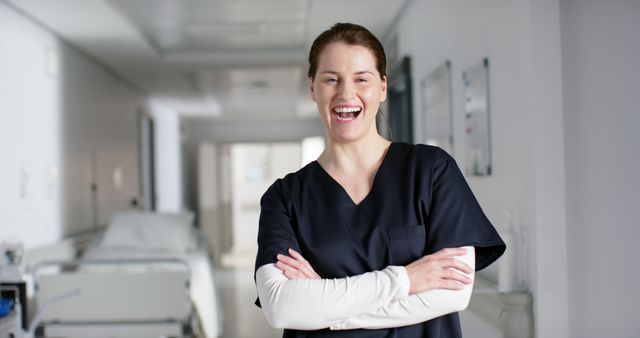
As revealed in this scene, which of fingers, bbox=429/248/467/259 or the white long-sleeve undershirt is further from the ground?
fingers, bbox=429/248/467/259

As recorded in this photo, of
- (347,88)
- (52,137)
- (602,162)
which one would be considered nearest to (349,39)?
(347,88)

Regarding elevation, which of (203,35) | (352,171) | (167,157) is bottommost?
(352,171)

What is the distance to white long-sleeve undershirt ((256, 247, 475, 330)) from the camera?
1196mm

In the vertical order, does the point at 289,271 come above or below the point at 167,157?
below

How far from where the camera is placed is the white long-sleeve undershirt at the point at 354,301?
1.20 meters

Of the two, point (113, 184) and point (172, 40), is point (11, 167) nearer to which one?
point (172, 40)

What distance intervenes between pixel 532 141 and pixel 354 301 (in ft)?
4.84

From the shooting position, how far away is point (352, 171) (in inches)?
54.2

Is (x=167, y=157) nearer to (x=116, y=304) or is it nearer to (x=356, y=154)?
(x=116, y=304)

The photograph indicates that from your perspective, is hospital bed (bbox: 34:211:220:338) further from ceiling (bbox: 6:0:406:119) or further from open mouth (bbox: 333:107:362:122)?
open mouth (bbox: 333:107:362:122)

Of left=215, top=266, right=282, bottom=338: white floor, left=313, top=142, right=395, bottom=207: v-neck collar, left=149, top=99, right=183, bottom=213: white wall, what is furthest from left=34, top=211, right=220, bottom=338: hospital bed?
left=149, top=99, right=183, bottom=213: white wall

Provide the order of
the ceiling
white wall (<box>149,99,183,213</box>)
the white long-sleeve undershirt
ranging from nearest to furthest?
the white long-sleeve undershirt < the ceiling < white wall (<box>149,99,183,213</box>)

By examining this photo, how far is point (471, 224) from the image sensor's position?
129 cm

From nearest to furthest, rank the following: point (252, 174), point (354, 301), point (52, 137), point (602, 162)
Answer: point (354, 301)
point (602, 162)
point (52, 137)
point (252, 174)
